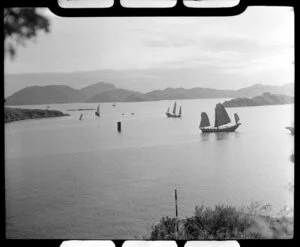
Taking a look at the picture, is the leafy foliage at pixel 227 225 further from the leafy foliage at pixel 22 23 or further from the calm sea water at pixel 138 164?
the leafy foliage at pixel 22 23

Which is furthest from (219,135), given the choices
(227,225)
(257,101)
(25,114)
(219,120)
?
(25,114)

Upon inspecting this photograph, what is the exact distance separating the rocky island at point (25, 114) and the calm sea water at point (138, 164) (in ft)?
0.11

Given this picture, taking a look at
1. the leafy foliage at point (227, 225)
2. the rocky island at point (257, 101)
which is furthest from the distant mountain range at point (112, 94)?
the leafy foliage at point (227, 225)

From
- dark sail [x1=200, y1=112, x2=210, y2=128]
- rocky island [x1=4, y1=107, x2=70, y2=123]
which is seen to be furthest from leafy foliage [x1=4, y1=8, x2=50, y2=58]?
dark sail [x1=200, y1=112, x2=210, y2=128]

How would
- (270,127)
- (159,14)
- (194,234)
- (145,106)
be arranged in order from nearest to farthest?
(159,14)
(194,234)
(270,127)
(145,106)

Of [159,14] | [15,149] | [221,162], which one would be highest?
[159,14]

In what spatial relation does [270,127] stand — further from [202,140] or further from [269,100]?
[202,140]

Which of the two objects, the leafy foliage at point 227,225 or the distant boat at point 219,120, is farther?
the distant boat at point 219,120

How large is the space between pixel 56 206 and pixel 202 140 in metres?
0.99

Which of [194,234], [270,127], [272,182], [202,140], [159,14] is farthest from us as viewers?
[202,140]

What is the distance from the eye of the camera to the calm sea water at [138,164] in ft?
5.64

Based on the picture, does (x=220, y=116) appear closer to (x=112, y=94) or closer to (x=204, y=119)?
(x=204, y=119)

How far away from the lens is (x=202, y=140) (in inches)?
82.0

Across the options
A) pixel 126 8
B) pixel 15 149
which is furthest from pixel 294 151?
pixel 15 149
